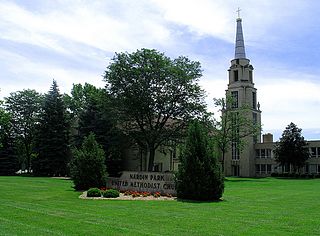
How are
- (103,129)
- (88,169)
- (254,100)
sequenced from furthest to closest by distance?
(254,100)
(103,129)
(88,169)

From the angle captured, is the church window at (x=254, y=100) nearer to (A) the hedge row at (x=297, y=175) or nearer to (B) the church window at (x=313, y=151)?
(B) the church window at (x=313, y=151)

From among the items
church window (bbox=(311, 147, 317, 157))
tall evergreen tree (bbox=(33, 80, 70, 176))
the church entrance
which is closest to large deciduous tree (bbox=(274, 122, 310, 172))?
church window (bbox=(311, 147, 317, 157))

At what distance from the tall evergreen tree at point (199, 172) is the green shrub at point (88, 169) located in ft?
23.9

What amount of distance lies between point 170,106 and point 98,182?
19.9m

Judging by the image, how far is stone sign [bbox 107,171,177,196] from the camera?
2203 centimetres

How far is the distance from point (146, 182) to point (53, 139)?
29.6 metres

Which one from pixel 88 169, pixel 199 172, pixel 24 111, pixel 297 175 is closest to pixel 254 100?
pixel 297 175

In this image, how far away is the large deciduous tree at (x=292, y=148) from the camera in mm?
57281

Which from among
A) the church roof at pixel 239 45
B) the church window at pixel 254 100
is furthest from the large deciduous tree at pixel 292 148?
the church roof at pixel 239 45

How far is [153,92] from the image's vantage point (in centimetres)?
4334

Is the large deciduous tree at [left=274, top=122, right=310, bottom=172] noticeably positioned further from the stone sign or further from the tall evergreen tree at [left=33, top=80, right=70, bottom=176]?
the stone sign

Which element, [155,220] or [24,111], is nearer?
[155,220]

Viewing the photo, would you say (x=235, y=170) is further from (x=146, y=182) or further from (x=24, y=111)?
(x=146, y=182)

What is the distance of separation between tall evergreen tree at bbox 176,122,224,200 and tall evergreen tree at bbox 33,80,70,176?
3252cm
